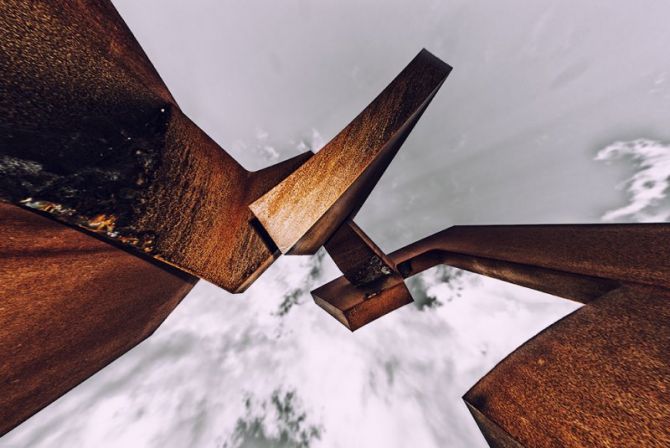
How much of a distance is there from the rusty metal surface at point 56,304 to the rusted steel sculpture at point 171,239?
13mm

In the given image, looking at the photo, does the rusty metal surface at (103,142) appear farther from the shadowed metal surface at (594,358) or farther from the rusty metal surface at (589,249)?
the rusty metal surface at (589,249)

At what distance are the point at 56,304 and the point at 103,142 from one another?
157 cm

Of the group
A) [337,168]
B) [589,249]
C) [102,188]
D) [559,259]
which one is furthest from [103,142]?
[589,249]

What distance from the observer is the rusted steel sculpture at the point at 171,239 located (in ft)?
4.01

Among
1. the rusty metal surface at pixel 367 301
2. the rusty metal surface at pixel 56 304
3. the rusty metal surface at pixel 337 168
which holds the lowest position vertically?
the rusty metal surface at pixel 56 304

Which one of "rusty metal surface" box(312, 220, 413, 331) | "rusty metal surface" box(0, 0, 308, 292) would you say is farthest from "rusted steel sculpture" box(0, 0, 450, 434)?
"rusty metal surface" box(312, 220, 413, 331)

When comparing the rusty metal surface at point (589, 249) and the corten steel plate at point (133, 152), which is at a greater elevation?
the rusty metal surface at point (589, 249)

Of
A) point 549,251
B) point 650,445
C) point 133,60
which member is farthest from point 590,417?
point 133,60

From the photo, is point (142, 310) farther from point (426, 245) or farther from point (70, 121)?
point (426, 245)

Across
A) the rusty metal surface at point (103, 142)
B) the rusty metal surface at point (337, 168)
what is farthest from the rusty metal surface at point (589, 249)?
the rusty metal surface at point (103, 142)

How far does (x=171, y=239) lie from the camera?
6.28ft

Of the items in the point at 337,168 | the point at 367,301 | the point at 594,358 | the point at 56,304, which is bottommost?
the point at 56,304

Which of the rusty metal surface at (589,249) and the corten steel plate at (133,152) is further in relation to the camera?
the rusty metal surface at (589,249)

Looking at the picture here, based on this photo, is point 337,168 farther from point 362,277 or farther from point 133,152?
point 362,277
